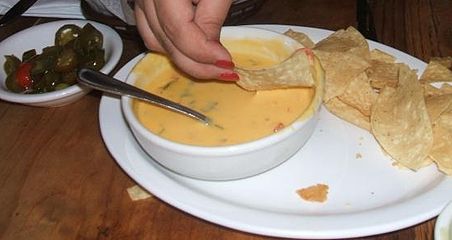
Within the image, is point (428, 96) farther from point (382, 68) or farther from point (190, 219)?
point (190, 219)

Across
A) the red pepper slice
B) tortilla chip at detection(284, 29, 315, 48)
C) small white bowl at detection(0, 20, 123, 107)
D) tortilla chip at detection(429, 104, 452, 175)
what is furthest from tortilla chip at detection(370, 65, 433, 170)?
the red pepper slice

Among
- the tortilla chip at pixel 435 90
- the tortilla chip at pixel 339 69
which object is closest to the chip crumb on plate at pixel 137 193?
the tortilla chip at pixel 339 69

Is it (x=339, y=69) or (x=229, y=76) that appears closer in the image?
(x=229, y=76)

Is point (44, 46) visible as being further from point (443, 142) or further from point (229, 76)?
point (443, 142)

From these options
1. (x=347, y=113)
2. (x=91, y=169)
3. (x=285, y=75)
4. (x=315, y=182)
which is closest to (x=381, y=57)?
(x=347, y=113)

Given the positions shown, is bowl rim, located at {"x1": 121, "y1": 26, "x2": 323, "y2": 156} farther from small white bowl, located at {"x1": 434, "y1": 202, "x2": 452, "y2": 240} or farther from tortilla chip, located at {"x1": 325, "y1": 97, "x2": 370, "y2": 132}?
small white bowl, located at {"x1": 434, "y1": 202, "x2": 452, "y2": 240}

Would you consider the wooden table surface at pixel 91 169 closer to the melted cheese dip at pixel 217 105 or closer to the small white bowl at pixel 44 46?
the small white bowl at pixel 44 46
